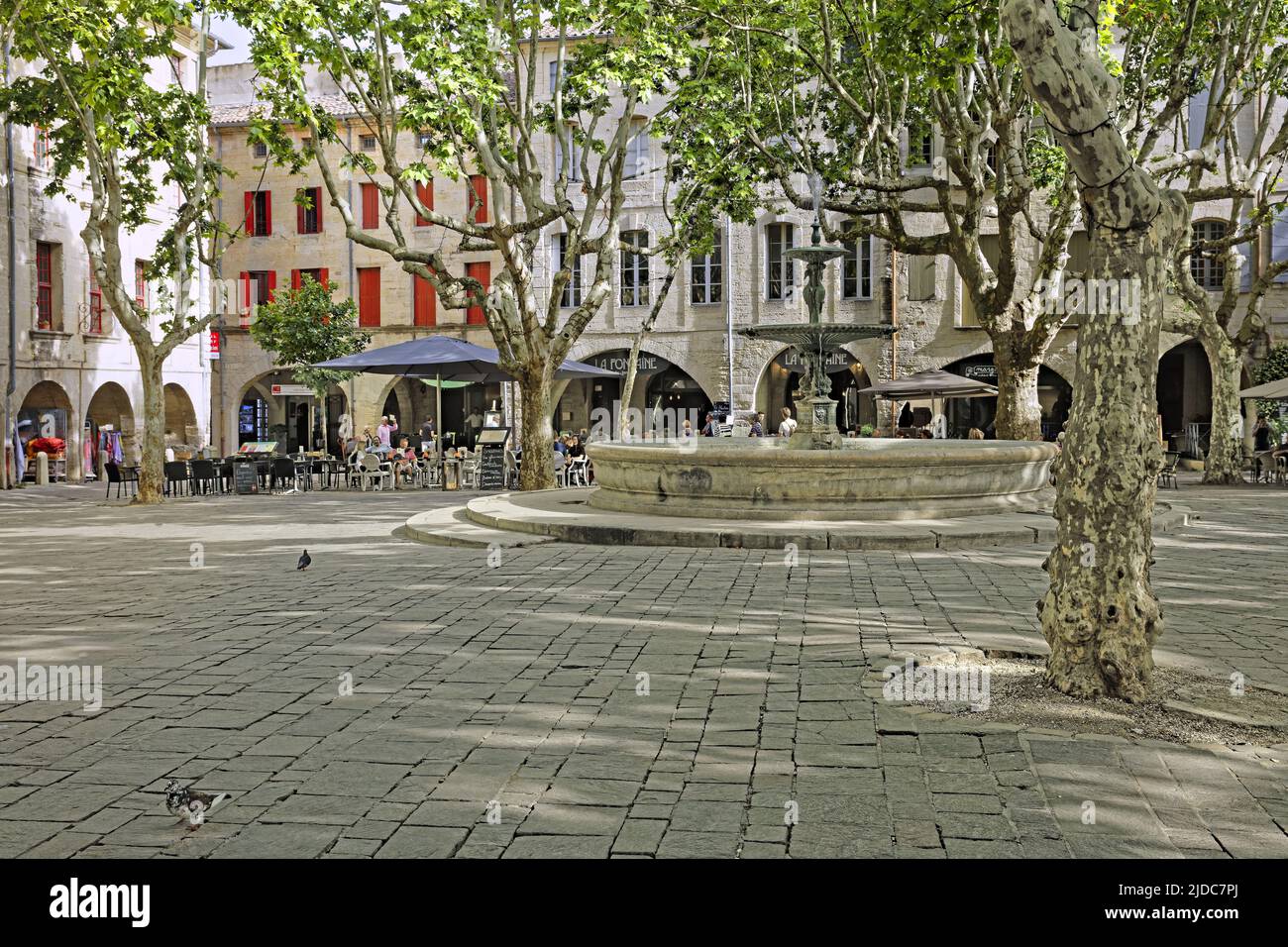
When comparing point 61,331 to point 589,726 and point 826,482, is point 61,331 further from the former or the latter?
point 589,726

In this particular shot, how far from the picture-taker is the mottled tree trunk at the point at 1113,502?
5266 mm

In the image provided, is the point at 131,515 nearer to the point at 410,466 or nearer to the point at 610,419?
the point at 410,466

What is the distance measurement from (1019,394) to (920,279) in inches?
560

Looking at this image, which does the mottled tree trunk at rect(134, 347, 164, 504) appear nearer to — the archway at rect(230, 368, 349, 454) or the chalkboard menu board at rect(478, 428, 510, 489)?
the chalkboard menu board at rect(478, 428, 510, 489)

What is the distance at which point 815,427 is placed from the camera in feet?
51.4

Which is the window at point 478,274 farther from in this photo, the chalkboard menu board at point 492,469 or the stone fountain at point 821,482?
the stone fountain at point 821,482

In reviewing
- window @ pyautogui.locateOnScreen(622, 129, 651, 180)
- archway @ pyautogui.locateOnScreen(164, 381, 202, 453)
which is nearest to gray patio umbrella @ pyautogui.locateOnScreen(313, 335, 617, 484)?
window @ pyautogui.locateOnScreen(622, 129, 651, 180)

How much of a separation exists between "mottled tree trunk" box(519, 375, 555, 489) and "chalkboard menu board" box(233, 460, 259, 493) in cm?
665

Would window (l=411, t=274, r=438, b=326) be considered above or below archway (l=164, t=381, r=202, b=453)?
above

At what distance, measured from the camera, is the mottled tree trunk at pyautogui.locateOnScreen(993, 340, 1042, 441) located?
18.8 metres

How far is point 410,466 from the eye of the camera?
2427cm

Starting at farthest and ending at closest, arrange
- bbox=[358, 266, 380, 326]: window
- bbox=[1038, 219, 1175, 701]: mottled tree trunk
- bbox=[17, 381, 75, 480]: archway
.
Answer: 1. bbox=[358, 266, 380, 326]: window
2. bbox=[17, 381, 75, 480]: archway
3. bbox=[1038, 219, 1175, 701]: mottled tree trunk

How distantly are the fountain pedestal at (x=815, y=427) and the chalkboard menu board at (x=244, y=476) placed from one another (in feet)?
38.0

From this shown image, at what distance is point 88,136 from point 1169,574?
54.6 feet
